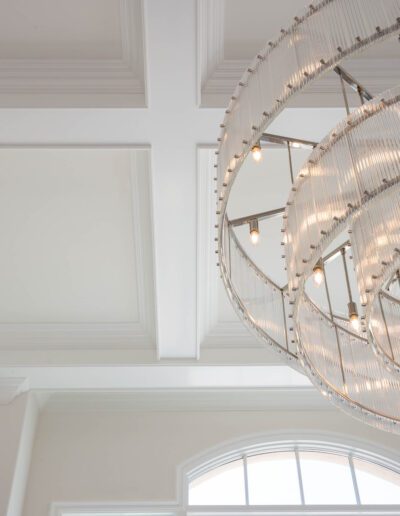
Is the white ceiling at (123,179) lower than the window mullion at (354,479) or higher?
higher

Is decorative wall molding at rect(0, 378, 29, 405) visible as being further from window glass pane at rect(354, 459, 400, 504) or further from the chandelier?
the chandelier

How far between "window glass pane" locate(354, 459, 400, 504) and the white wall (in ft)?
0.70

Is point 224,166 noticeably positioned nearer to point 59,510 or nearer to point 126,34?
point 126,34

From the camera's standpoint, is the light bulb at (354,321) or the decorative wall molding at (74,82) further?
the decorative wall molding at (74,82)

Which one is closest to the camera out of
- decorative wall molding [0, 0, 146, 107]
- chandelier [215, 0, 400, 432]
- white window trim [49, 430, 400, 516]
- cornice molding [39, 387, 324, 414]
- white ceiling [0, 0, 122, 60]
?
chandelier [215, 0, 400, 432]

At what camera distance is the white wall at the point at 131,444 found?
487 centimetres

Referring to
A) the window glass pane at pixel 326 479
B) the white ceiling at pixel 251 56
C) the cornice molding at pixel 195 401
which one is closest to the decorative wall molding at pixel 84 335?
the cornice molding at pixel 195 401

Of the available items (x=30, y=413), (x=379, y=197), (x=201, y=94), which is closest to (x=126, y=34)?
(x=201, y=94)

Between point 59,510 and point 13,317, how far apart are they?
1486 mm

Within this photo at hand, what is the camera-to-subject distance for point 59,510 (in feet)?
15.7

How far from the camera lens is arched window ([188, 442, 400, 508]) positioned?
4.98m

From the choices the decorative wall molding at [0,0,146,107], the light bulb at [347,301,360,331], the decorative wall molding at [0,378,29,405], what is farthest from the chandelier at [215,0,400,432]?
the decorative wall molding at [0,378,29,405]

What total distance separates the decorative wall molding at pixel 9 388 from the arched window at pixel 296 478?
153 centimetres

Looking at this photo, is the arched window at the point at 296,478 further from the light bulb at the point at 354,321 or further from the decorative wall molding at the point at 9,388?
the light bulb at the point at 354,321
